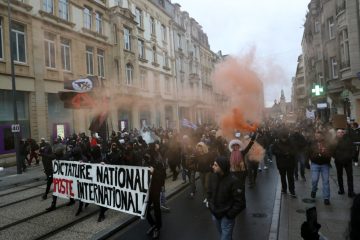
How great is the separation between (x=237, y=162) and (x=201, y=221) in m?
1.51

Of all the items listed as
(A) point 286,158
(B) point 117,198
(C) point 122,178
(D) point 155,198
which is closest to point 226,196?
(D) point 155,198

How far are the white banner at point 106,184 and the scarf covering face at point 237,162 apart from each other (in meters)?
1.99

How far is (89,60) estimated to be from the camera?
24.0 meters

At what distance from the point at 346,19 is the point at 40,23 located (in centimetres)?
1932

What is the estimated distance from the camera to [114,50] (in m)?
27.0

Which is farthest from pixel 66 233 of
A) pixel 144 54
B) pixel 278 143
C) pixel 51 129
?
pixel 144 54

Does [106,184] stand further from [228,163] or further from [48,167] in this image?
[228,163]

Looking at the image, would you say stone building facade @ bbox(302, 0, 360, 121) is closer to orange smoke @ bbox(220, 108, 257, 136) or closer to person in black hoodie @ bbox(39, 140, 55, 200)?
orange smoke @ bbox(220, 108, 257, 136)

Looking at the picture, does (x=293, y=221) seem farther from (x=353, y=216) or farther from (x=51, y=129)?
(x=51, y=129)

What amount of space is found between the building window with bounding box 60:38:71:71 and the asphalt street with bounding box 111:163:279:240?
15.5m

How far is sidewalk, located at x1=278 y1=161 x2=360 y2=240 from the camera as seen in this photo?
5.70 meters

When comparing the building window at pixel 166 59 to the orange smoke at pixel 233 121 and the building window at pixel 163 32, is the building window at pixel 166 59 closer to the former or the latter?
the building window at pixel 163 32

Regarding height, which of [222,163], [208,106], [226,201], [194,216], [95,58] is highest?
[95,58]

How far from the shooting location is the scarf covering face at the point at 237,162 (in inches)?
279
